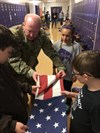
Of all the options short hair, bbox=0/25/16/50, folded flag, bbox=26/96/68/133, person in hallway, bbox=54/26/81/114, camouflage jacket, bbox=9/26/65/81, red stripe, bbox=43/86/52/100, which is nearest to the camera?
short hair, bbox=0/25/16/50

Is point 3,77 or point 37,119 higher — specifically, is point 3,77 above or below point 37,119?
above

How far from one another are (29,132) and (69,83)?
3.80 ft

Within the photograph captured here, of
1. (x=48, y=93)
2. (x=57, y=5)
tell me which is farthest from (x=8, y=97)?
(x=57, y=5)

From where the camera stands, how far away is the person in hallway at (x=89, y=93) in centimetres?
112

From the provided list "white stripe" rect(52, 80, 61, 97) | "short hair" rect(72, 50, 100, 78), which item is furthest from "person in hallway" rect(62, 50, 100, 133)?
"white stripe" rect(52, 80, 61, 97)

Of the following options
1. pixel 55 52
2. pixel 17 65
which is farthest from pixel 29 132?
pixel 55 52

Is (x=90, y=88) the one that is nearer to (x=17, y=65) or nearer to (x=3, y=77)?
(x=3, y=77)

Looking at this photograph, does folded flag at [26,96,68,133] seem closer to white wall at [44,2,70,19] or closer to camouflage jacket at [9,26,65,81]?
camouflage jacket at [9,26,65,81]

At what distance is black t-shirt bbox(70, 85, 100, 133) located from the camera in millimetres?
1111

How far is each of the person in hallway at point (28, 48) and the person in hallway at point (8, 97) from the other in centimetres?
47

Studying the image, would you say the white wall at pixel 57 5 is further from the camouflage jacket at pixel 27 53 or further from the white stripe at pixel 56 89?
the white stripe at pixel 56 89

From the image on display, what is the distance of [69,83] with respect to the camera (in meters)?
2.40

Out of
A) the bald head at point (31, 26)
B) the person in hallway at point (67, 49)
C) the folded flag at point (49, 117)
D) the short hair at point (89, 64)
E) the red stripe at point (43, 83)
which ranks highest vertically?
the bald head at point (31, 26)

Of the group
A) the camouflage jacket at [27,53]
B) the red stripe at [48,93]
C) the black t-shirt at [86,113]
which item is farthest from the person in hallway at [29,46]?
the black t-shirt at [86,113]
